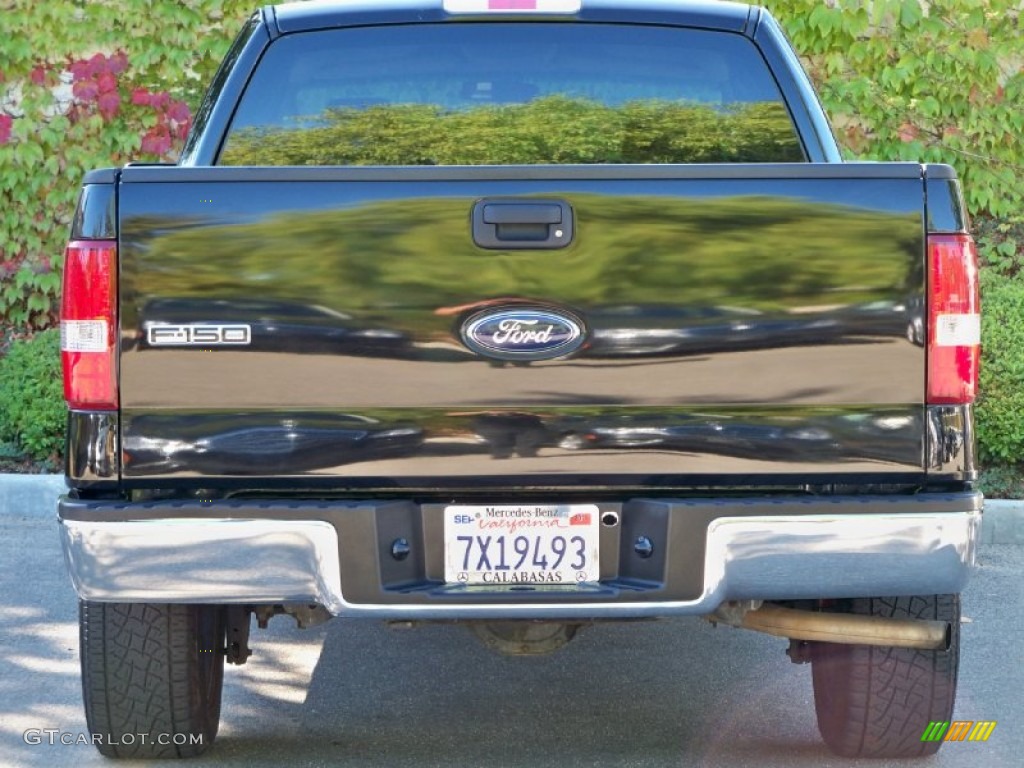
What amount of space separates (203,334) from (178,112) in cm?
671

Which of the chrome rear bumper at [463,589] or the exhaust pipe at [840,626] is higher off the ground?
the chrome rear bumper at [463,589]

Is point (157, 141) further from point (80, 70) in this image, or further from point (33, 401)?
point (33, 401)

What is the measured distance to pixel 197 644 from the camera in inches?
155

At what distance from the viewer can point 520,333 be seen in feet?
11.4

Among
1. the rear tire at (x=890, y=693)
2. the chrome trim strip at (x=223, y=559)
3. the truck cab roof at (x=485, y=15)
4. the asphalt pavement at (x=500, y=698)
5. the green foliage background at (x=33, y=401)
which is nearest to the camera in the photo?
the chrome trim strip at (x=223, y=559)

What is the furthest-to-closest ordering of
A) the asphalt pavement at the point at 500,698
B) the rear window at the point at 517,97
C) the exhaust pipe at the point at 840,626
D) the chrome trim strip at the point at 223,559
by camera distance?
the rear window at the point at 517,97, the asphalt pavement at the point at 500,698, the exhaust pipe at the point at 840,626, the chrome trim strip at the point at 223,559

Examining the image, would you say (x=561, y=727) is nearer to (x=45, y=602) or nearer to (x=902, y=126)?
(x=45, y=602)

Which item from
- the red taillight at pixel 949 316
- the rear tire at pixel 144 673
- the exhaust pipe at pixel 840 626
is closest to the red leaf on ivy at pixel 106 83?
the rear tire at pixel 144 673

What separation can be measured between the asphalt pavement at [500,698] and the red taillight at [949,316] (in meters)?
1.10

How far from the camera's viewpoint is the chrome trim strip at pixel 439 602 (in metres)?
3.45

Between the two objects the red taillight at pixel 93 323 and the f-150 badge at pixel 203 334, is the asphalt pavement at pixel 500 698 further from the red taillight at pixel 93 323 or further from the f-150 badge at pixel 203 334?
the f-150 badge at pixel 203 334

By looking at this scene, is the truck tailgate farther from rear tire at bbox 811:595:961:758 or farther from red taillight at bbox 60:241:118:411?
rear tire at bbox 811:595:961:758

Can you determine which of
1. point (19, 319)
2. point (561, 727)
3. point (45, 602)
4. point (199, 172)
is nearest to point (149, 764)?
point (561, 727)

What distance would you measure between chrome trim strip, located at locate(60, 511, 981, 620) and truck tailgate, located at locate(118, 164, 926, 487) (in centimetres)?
13
